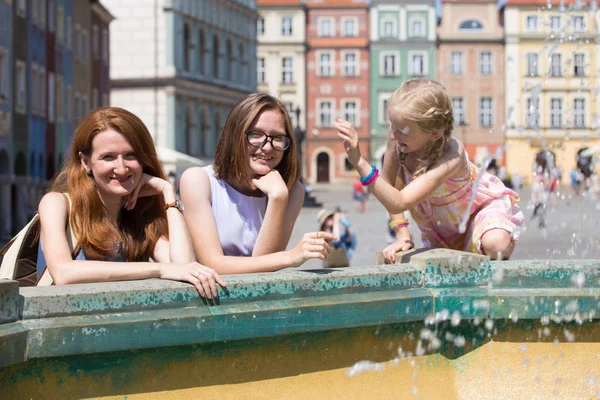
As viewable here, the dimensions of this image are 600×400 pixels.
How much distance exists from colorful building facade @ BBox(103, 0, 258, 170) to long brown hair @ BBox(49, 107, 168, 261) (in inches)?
1889

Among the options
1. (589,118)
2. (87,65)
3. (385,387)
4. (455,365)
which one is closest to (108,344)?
(385,387)

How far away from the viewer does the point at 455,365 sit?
3.73 m

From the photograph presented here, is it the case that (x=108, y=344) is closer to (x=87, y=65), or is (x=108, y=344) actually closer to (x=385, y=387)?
(x=385, y=387)

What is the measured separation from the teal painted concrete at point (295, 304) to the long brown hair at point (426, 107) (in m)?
0.54

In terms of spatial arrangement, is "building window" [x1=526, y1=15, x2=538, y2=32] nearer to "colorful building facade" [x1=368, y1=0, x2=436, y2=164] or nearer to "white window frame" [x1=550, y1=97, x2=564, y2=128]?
"white window frame" [x1=550, y1=97, x2=564, y2=128]

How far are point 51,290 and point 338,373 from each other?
3.40 ft

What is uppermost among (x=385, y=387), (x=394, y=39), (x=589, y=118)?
(x=394, y=39)

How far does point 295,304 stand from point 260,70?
70.4m

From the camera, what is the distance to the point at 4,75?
27594mm

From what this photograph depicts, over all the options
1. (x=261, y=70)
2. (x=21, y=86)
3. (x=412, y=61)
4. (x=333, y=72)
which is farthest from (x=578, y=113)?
(x=21, y=86)

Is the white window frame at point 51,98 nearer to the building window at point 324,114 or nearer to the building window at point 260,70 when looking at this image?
the building window at point 260,70

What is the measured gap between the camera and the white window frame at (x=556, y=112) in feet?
228

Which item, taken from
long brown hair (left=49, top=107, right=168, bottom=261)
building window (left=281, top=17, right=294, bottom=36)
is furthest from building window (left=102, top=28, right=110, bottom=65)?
long brown hair (left=49, top=107, right=168, bottom=261)

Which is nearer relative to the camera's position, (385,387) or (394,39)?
(385,387)
